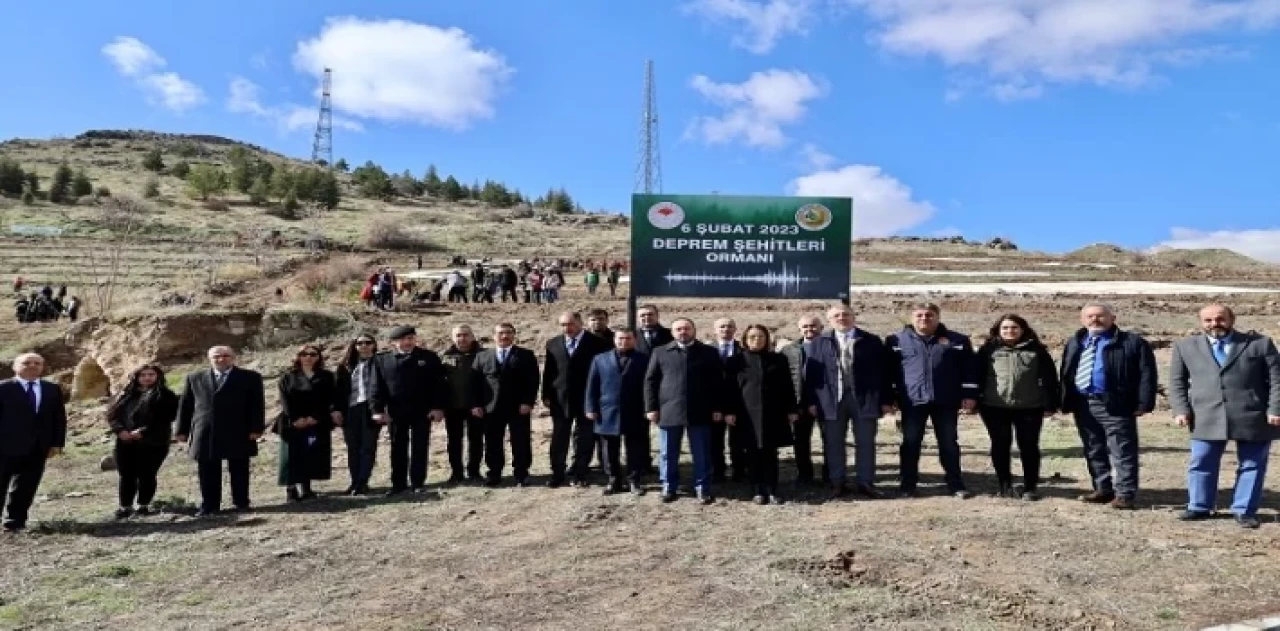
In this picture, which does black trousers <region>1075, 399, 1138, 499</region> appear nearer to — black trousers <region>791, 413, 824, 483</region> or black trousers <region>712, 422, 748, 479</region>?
black trousers <region>791, 413, 824, 483</region>

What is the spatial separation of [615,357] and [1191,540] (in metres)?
4.54

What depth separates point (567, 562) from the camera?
6.42 metres

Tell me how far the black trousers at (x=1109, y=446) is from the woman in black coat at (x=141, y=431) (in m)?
7.78

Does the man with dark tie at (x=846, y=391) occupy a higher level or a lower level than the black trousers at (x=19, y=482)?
higher

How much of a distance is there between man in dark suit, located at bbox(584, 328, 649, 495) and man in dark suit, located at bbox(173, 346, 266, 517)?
305 centimetres

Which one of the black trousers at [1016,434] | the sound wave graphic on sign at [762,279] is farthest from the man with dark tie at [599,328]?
the black trousers at [1016,434]

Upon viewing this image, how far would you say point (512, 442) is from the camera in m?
8.92

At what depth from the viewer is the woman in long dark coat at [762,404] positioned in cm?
790

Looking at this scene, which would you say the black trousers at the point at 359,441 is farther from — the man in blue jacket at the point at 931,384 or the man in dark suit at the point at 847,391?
the man in blue jacket at the point at 931,384

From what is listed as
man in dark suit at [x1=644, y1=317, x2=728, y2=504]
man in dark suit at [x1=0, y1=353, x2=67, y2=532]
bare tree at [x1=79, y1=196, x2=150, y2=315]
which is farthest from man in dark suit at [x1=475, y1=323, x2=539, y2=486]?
bare tree at [x1=79, y1=196, x2=150, y2=315]

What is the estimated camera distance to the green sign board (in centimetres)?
1083

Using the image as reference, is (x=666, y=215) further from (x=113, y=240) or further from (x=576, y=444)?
(x=113, y=240)

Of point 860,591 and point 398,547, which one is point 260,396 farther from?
point 860,591

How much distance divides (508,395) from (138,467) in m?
3.33
